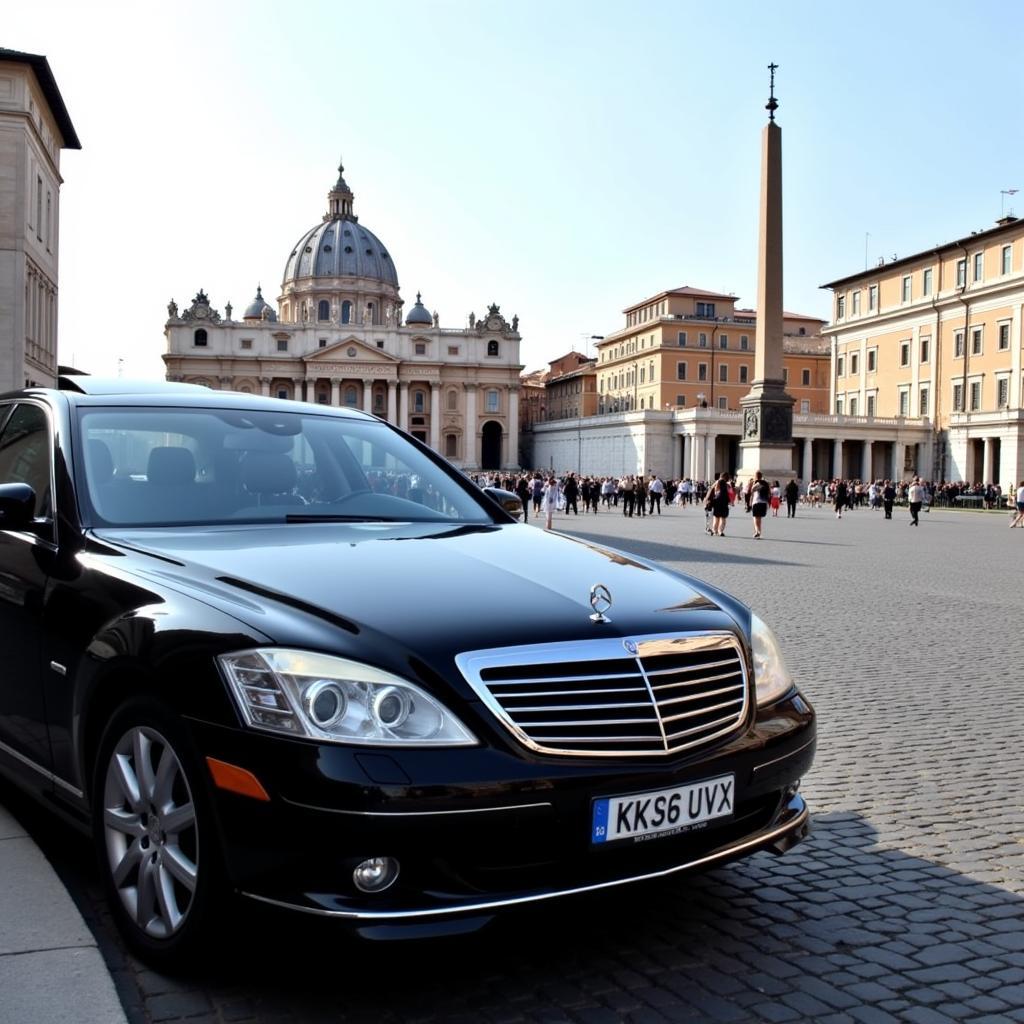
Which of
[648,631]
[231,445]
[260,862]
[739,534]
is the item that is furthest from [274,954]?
[739,534]

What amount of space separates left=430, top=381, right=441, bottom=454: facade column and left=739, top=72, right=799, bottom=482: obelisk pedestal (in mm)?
82663

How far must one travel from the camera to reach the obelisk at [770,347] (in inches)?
1662

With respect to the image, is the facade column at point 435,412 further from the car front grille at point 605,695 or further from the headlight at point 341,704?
the headlight at point 341,704

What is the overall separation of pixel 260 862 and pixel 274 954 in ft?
2.06

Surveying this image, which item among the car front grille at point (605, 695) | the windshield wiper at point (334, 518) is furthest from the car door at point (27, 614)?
the car front grille at point (605, 695)

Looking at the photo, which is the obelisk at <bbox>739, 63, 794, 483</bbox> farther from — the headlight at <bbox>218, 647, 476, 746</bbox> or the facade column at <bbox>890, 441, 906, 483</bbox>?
the headlight at <bbox>218, 647, 476, 746</bbox>

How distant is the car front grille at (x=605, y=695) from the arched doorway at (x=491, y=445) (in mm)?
128335

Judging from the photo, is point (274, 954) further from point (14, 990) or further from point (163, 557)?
point (163, 557)

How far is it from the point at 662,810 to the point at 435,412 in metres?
127

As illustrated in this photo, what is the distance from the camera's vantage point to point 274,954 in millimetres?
3184

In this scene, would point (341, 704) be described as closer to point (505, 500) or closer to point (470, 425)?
point (505, 500)

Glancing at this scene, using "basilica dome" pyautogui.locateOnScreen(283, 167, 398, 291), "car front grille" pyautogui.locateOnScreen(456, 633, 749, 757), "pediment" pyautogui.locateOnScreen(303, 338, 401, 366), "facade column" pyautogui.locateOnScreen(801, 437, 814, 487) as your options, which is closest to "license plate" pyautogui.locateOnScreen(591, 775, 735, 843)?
"car front grille" pyautogui.locateOnScreen(456, 633, 749, 757)

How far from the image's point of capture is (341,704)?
277cm

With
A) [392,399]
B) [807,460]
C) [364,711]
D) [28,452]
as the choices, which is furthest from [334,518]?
[392,399]
